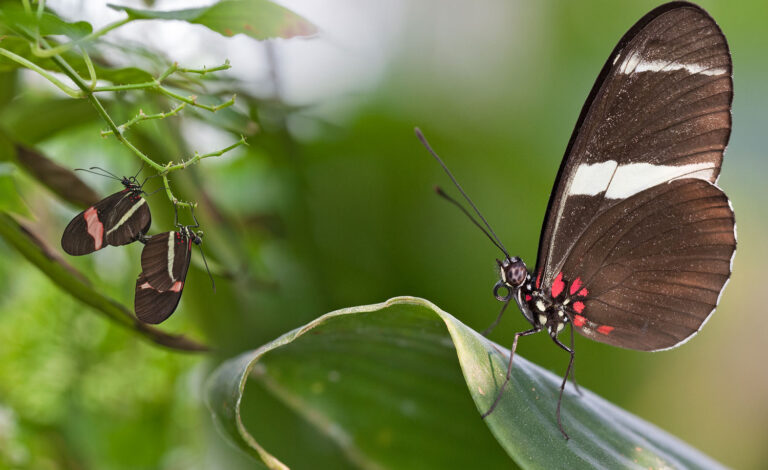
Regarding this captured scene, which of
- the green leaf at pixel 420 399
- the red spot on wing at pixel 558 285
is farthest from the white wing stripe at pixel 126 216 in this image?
the red spot on wing at pixel 558 285

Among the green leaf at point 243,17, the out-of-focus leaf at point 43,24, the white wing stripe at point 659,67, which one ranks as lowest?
the out-of-focus leaf at point 43,24

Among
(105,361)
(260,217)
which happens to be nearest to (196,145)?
(260,217)

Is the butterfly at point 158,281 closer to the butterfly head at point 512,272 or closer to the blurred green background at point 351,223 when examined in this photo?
the blurred green background at point 351,223

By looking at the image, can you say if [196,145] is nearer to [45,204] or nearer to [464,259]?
[45,204]

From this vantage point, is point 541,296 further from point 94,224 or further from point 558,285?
point 94,224

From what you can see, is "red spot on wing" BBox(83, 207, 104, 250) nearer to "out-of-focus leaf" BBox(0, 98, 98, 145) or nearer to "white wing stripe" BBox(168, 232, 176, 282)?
"white wing stripe" BBox(168, 232, 176, 282)
